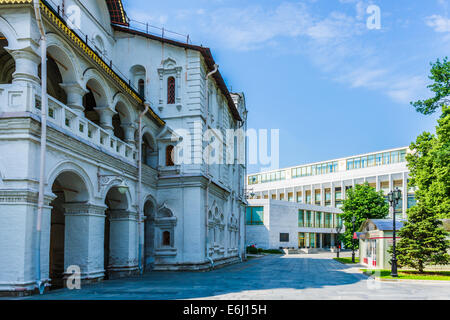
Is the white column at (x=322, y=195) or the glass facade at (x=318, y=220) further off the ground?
the white column at (x=322, y=195)

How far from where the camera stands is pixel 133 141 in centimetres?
2141

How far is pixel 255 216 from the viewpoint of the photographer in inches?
2522

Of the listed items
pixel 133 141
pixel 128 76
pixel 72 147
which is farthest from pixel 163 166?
pixel 72 147

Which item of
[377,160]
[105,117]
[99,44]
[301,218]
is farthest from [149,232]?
[377,160]

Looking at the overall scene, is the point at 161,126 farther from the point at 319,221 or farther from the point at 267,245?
the point at 319,221

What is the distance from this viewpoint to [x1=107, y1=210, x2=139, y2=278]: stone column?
1998 centimetres

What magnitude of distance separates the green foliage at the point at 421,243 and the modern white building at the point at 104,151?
10.3m

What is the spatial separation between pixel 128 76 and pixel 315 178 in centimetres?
6679

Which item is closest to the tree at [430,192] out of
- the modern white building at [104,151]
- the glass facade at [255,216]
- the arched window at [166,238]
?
the modern white building at [104,151]

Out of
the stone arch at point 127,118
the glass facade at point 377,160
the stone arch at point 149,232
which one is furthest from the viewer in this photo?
the glass facade at point 377,160

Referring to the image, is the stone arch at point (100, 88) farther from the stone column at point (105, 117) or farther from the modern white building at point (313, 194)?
the modern white building at point (313, 194)

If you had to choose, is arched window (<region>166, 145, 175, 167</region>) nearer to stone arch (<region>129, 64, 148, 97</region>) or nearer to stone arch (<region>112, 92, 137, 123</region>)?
stone arch (<region>129, 64, 148, 97</region>)

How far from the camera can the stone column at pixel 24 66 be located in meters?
13.4

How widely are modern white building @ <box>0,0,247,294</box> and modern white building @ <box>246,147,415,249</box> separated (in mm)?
29974
